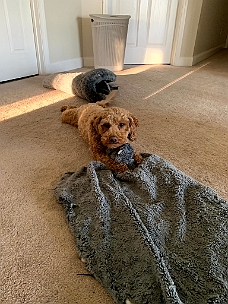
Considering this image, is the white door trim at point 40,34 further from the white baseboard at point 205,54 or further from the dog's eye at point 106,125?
the dog's eye at point 106,125

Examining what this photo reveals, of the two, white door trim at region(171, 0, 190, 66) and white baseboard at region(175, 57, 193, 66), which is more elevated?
white door trim at region(171, 0, 190, 66)

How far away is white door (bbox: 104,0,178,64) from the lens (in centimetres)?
281

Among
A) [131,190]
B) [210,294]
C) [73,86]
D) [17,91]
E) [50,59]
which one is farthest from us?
[50,59]

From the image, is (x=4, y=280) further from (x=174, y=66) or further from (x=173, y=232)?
(x=174, y=66)

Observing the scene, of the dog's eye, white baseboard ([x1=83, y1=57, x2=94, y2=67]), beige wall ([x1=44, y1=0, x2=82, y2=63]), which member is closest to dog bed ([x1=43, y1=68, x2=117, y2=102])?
beige wall ([x1=44, y1=0, x2=82, y2=63])

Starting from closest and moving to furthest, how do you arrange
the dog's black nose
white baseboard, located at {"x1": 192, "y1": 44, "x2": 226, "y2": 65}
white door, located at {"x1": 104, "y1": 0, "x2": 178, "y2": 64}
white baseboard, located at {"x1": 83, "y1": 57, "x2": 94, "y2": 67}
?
the dog's black nose
white door, located at {"x1": 104, "y1": 0, "x2": 178, "y2": 64}
white baseboard, located at {"x1": 83, "y1": 57, "x2": 94, "y2": 67}
white baseboard, located at {"x1": 192, "y1": 44, "x2": 226, "y2": 65}

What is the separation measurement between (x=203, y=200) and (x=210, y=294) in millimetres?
322

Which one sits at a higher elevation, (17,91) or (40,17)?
(40,17)

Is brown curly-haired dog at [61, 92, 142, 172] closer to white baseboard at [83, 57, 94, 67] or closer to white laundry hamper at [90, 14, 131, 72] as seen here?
white laundry hamper at [90, 14, 131, 72]

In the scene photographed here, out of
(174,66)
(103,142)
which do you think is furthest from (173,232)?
(174,66)

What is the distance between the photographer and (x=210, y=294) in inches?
23.7

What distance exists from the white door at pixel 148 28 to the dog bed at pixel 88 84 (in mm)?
1226

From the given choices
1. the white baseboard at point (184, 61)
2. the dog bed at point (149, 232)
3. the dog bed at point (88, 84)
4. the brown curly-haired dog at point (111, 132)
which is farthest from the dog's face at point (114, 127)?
the white baseboard at point (184, 61)

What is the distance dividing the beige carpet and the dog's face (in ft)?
0.68
